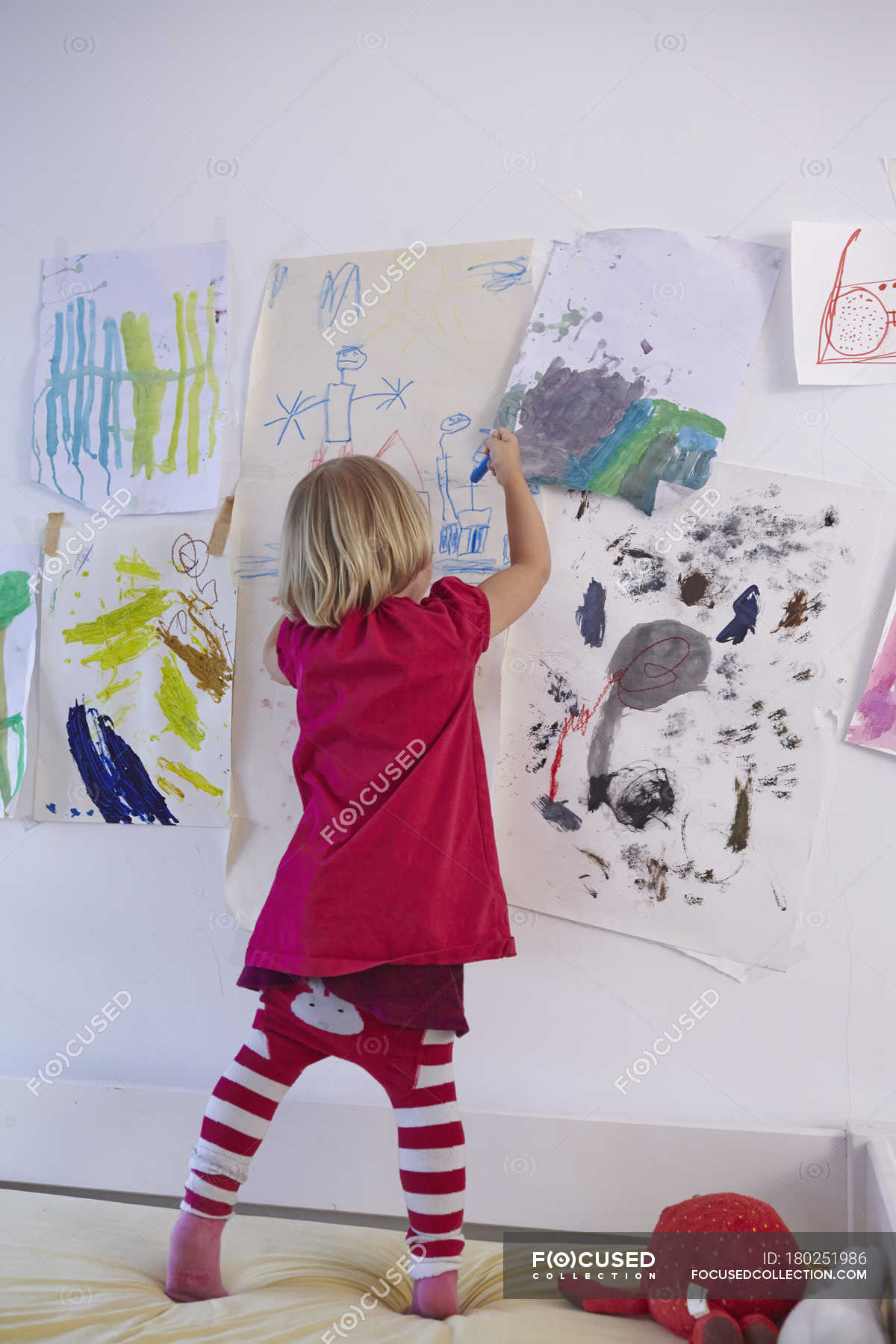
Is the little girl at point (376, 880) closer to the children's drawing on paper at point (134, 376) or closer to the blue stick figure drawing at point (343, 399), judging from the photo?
the blue stick figure drawing at point (343, 399)

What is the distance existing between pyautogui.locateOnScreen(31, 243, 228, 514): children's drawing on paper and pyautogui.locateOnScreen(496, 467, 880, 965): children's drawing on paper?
22.9 inches

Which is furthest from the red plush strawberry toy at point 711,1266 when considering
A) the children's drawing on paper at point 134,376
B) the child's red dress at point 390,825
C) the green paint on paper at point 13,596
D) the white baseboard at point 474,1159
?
the green paint on paper at point 13,596

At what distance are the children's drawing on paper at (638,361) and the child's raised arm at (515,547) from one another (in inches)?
1.3

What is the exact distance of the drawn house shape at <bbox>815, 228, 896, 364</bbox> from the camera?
132 centimetres

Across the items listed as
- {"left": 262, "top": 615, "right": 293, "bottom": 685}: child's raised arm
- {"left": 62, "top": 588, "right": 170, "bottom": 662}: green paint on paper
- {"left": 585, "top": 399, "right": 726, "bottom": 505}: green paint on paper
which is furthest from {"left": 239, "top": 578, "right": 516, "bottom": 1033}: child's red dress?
{"left": 62, "top": 588, "right": 170, "bottom": 662}: green paint on paper

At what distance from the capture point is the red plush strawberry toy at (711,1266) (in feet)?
3.55

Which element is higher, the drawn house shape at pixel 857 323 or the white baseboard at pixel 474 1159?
the drawn house shape at pixel 857 323

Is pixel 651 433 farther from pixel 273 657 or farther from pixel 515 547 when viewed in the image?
pixel 273 657

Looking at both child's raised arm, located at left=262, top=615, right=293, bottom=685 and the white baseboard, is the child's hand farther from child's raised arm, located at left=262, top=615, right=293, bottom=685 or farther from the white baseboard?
the white baseboard

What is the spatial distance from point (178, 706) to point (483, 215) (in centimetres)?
86

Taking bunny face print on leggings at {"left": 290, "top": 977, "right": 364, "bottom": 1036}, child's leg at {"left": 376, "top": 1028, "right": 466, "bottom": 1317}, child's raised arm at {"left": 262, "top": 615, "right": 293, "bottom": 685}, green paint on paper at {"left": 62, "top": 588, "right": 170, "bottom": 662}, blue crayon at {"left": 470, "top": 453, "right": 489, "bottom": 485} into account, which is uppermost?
blue crayon at {"left": 470, "top": 453, "right": 489, "bottom": 485}

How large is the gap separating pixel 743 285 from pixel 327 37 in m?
0.76

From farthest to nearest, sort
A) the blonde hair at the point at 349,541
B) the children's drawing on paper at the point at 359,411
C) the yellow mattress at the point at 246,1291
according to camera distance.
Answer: the children's drawing on paper at the point at 359,411, the blonde hair at the point at 349,541, the yellow mattress at the point at 246,1291

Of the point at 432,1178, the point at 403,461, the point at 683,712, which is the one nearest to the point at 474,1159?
the point at 432,1178
